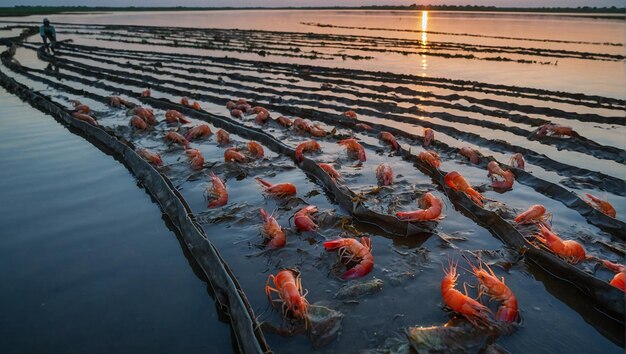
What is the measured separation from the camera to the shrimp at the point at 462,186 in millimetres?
7637

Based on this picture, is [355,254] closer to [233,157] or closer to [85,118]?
[233,157]

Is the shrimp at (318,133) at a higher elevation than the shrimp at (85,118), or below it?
below

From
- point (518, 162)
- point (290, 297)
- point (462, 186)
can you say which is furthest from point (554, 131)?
point (290, 297)

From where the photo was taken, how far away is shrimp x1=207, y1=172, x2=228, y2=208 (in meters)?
7.71

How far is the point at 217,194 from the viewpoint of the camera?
7926mm

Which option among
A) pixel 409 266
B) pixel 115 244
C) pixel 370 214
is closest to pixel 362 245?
pixel 409 266

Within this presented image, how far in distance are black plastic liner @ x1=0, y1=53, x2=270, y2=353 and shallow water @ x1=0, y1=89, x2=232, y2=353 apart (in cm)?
18

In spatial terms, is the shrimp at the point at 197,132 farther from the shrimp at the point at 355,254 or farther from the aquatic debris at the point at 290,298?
the aquatic debris at the point at 290,298

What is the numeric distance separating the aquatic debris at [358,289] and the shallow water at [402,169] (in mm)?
100

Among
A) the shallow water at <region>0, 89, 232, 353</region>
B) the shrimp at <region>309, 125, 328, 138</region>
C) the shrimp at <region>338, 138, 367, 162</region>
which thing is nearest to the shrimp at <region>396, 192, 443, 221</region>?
the shrimp at <region>338, 138, 367, 162</region>

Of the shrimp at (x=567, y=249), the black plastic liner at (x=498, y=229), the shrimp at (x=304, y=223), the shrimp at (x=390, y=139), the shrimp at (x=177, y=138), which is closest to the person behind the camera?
the black plastic liner at (x=498, y=229)

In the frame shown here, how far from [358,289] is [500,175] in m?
5.12

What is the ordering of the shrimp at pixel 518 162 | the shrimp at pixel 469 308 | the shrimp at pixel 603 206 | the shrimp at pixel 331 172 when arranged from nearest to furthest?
the shrimp at pixel 469 308
the shrimp at pixel 603 206
the shrimp at pixel 331 172
the shrimp at pixel 518 162

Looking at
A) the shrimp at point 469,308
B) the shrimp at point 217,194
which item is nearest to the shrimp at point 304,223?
the shrimp at point 217,194
